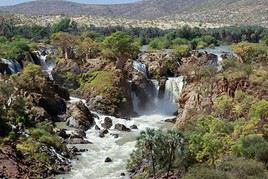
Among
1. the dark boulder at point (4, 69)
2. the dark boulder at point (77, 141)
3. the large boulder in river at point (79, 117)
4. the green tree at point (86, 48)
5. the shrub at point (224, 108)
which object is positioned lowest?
the dark boulder at point (77, 141)

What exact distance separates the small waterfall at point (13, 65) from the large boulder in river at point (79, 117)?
18554mm

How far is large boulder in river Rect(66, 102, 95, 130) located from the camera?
262 feet

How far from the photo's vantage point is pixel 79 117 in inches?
3184

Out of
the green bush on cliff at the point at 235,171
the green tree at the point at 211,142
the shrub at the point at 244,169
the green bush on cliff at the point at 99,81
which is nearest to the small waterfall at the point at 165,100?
the green bush on cliff at the point at 99,81

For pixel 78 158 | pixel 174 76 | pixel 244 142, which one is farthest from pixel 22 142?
pixel 174 76

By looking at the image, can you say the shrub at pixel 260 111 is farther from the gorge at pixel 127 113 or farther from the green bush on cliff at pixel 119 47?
the green bush on cliff at pixel 119 47

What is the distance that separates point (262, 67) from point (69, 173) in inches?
1373

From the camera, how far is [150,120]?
90188 millimetres

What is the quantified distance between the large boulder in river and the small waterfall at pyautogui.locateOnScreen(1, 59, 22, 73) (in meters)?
18.6

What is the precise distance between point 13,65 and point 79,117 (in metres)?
24.4

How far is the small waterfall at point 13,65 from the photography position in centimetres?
9706

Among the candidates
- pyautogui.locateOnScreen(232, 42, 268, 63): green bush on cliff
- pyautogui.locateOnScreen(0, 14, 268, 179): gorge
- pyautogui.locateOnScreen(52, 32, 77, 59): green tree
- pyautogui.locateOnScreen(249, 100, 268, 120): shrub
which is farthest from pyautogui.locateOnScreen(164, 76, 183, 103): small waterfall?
pyautogui.locateOnScreen(249, 100, 268, 120): shrub

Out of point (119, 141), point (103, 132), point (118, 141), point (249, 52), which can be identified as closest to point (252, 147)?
point (119, 141)

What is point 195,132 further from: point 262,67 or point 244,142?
point 262,67
